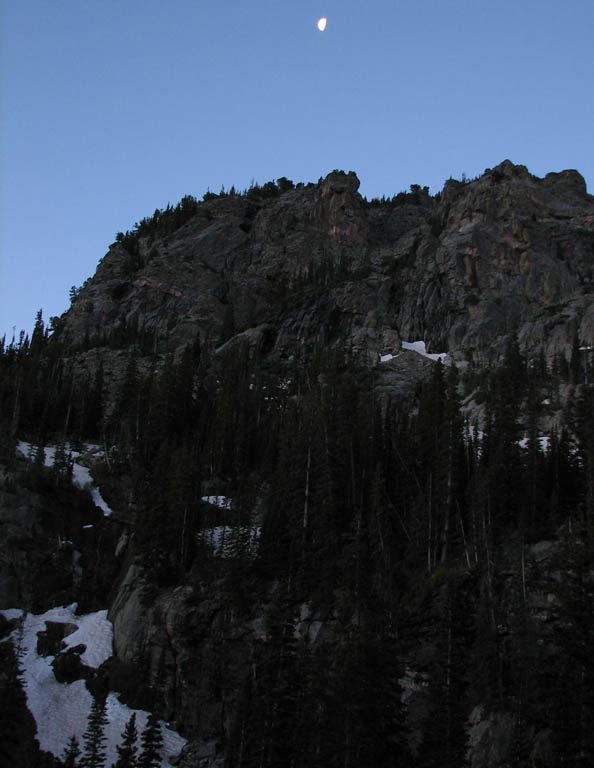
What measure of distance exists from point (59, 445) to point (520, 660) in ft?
195

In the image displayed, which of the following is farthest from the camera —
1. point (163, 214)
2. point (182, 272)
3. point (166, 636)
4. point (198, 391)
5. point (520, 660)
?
point (163, 214)

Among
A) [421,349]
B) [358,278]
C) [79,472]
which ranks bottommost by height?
[79,472]

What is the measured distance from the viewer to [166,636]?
5372 centimetres

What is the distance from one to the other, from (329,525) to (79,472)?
119ft

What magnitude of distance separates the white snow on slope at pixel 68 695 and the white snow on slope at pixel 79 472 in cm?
1502

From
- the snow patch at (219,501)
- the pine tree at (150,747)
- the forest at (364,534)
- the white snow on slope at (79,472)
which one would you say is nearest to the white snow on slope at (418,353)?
the forest at (364,534)

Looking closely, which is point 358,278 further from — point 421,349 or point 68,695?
point 68,695

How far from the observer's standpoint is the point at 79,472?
80188 millimetres

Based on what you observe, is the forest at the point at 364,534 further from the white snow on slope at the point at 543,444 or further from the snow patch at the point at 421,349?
the snow patch at the point at 421,349

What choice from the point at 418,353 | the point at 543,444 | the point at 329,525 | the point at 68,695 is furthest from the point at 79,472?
the point at 418,353

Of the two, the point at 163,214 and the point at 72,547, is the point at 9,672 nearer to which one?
the point at 72,547

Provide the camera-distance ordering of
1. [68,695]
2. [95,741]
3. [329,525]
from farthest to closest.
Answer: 1. [329,525]
2. [68,695]
3. [95,741]

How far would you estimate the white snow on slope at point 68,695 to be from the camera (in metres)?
47.4

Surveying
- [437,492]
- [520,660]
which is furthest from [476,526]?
[520,660]
